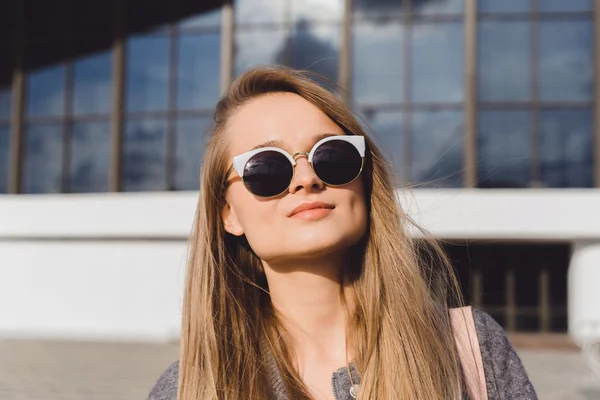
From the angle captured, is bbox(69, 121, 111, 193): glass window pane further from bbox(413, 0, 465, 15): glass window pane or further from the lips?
the lips

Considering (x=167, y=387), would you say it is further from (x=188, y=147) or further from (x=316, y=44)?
(x=188, y=147)

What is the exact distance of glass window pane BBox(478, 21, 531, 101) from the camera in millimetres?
14859

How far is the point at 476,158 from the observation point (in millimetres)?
14742

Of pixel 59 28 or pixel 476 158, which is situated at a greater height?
pixel 59 28

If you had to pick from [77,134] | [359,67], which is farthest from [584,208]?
[77,134]

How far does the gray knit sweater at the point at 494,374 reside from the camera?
1.75m

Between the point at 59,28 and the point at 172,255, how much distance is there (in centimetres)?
647

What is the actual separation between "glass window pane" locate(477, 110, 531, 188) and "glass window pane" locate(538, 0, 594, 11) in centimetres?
233

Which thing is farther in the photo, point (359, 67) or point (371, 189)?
point (359, 67)

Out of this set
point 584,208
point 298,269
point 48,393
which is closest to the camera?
point 298,269

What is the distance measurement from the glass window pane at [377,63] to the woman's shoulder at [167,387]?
44.6 ft

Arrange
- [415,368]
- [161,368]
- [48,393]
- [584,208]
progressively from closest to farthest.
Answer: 1. [415,368]
2. [48,393]
3. [161,368]
4. [584,208]

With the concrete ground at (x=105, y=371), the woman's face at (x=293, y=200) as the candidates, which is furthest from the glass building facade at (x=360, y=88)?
the woman's face at (x=293, y=200)

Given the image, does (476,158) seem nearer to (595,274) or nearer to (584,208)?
(584,208)
